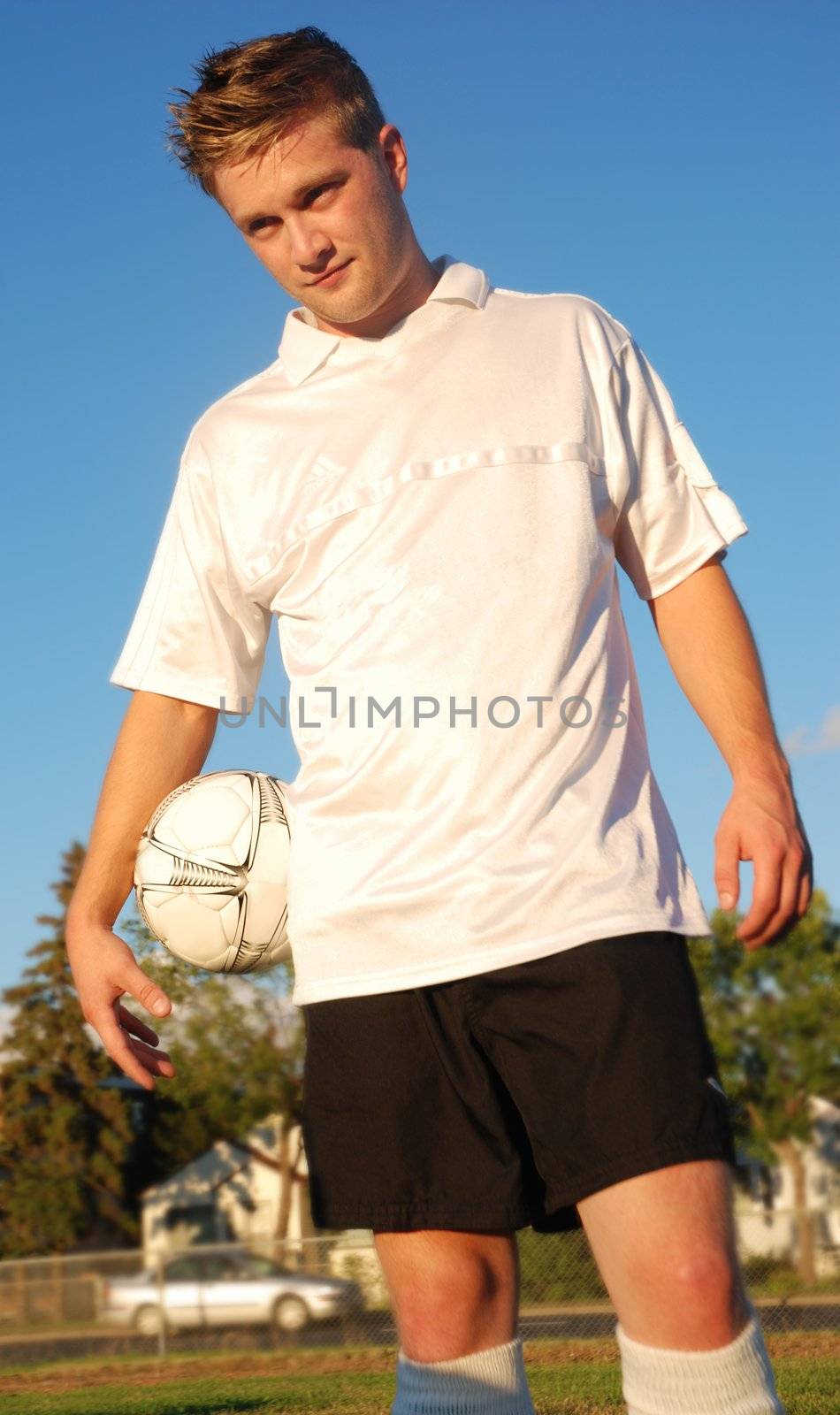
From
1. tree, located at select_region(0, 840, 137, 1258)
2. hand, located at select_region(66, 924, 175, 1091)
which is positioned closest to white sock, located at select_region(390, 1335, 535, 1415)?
hand, located at select_region(66, 924, 175, 1091)

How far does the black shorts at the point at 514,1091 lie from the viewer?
1936 millimetres

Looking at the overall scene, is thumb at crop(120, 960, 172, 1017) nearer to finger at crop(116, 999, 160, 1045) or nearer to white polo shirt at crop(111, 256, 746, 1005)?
finger at crop(116, 999, 160, 1045)

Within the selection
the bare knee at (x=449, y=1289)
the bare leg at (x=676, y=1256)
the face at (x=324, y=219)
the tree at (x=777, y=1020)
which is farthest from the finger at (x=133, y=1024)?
the tree at (x=777, y=1020)

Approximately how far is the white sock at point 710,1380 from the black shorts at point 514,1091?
0.23 meters

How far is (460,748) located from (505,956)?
1.06 ft

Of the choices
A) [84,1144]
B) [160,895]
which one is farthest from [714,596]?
[84,1144]

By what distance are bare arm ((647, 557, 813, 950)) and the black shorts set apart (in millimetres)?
148

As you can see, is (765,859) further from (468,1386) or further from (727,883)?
(468,1386)

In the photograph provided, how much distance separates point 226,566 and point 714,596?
34.8 inches

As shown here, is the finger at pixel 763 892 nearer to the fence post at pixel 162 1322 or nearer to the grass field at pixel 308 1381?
the grass field at pixel 308 1381

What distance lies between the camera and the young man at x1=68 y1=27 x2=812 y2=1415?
6.46 ft

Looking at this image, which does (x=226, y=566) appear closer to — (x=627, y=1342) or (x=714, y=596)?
(x=714, y=596)

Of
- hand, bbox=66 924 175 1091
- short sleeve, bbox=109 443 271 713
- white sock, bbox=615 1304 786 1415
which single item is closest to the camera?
white sock, bbox=615 1304 786 1415

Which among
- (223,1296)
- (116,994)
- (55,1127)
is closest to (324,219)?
(116,994)
